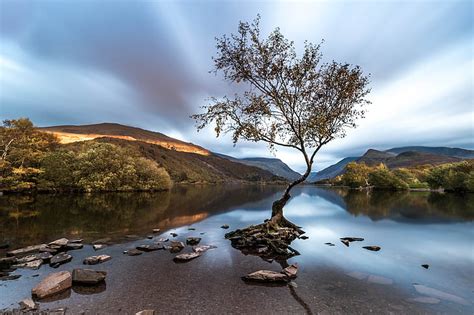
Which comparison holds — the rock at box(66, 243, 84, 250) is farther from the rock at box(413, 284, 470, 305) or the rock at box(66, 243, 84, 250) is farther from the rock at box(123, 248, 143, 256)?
the rock at box(413, 284, 470, 305)

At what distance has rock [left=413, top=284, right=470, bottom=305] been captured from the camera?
1193 centimetres

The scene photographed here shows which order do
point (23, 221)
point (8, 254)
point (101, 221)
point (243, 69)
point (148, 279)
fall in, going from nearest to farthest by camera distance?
point (148, 279)
point (8, 254)
point (243, 69)
point (23, 221)
point (101, 221)

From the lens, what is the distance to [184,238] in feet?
78.9

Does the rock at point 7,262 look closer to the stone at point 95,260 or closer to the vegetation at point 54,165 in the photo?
the stone at point 95,260

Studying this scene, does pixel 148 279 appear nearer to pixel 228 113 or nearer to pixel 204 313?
pixel 204 313

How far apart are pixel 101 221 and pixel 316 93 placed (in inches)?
1189

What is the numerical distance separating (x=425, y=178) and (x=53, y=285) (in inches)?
7918

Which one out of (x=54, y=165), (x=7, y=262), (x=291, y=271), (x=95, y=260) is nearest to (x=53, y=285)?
(x=95, y=260)

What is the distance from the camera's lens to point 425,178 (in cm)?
16362

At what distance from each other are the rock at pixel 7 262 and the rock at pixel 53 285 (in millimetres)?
5541

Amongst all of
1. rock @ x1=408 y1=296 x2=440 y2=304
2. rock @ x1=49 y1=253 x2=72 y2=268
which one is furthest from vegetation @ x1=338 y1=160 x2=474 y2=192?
rock @ x1=49 y1=253 x2=72 y2=268

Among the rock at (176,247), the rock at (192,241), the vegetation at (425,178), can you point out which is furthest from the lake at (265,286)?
the vegetation at (425,178)

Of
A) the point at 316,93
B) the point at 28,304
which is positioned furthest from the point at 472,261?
the point at 28,304

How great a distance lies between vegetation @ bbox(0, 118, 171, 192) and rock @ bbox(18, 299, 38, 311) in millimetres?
70573
